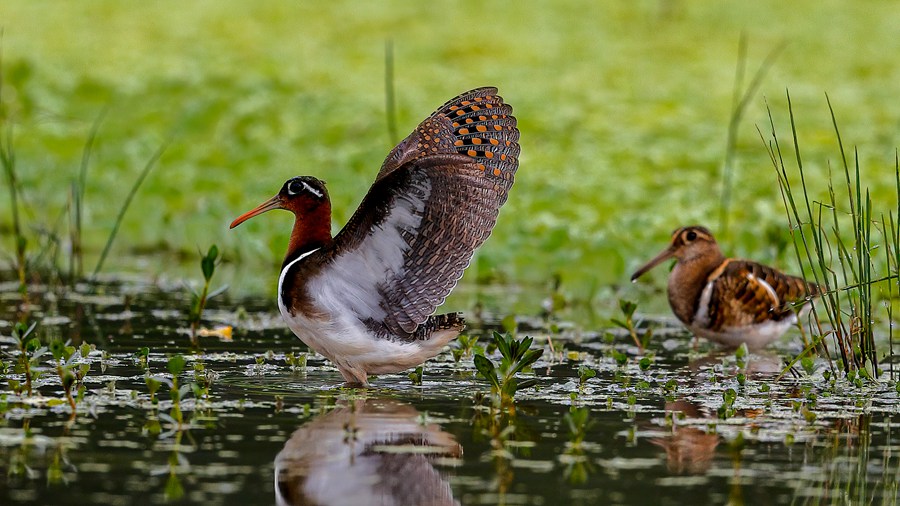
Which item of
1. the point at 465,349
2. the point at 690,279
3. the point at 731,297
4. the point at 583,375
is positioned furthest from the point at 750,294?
the point at 583,375

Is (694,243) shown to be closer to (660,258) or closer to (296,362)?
(660,258)

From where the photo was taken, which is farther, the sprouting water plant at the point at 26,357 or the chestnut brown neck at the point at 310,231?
the chestnut brown neck at the point at 310,231

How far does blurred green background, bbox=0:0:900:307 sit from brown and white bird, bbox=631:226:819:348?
0.50 metres

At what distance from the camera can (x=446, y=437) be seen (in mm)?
5738

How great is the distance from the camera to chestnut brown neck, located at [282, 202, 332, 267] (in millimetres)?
7191

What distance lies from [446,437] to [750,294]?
372cm

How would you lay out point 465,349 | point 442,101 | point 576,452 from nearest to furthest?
point 576,452
point 465,349
point 442,101

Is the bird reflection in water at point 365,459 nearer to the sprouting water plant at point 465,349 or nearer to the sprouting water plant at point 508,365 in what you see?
the sprouting water plant at point 508,365

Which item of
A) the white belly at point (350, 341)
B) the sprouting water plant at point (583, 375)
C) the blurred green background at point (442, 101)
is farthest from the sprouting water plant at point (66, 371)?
the blurred green background at point (442, 101)

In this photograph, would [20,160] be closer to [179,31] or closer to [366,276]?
[179,31]

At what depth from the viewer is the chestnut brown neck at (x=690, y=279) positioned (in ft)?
29.9

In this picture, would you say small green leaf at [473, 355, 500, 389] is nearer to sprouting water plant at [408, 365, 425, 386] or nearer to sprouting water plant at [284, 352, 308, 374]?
sprouting water plant at [408, 365, 425, 386]

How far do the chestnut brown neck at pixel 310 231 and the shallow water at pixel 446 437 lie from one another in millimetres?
658

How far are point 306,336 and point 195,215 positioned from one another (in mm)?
6102
